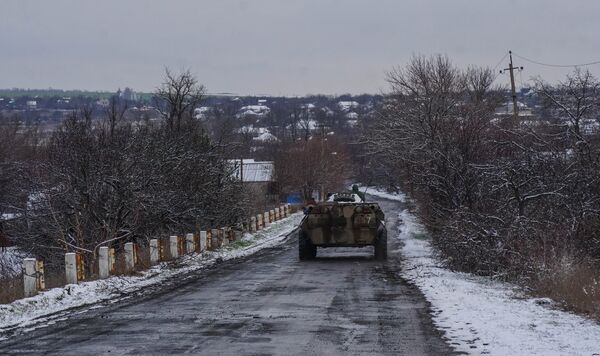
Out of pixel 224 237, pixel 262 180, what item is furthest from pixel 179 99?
pixel 262 180

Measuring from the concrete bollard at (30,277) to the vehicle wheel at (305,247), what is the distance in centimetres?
998

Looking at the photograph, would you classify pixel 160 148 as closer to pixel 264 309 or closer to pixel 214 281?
pixel 214 281

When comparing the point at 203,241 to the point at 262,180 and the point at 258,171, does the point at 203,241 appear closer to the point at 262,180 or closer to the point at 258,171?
the point at 262,180

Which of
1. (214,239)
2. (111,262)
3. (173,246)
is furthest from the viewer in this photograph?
(214,239)

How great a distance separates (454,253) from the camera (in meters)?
18.6

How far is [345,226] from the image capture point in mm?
22953

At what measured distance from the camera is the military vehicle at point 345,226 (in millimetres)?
Answer: 22875

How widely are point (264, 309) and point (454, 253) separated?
7.66 meters

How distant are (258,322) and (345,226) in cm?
1228

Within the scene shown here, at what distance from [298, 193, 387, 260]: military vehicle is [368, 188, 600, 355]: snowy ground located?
6.04 m

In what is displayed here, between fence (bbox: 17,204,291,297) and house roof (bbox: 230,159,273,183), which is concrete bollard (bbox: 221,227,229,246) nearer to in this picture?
fence (bbox: 17,204,291,297)

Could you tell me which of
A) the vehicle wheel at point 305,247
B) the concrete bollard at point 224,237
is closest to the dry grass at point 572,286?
the vehicle wheel at point 305,247

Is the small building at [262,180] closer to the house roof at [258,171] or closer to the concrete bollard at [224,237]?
the house roof at [258,171]

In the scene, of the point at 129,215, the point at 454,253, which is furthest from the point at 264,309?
the point at 129,215
